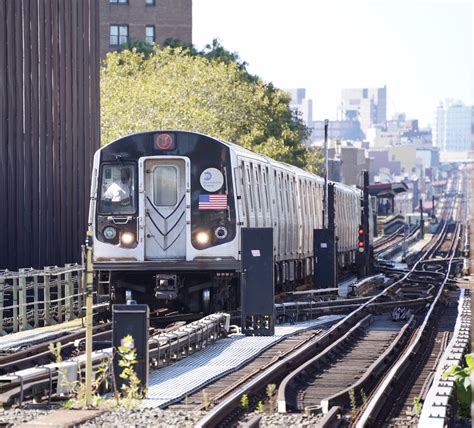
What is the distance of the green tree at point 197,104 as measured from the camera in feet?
180

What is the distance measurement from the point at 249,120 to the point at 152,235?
130 feet

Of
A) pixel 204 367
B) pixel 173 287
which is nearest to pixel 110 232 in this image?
pixel 173 287

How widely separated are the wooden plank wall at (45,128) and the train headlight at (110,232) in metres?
5.07

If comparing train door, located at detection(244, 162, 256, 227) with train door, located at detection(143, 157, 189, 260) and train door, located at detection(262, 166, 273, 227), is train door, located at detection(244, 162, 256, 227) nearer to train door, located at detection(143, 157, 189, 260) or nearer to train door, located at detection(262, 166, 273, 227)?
train door, located at detection(143, 157, 189, 260)

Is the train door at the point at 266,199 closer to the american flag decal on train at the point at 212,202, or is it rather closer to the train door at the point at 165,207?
the american flag decal on train at the point at 212,202

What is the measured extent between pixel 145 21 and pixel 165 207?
69057mm

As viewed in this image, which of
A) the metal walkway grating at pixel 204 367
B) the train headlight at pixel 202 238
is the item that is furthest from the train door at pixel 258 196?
the metal walkway grating at pixel 204 367

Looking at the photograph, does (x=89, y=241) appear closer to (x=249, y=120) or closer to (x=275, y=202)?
(x=275, y=202)

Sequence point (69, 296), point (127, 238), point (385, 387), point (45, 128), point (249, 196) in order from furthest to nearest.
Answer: point (45, 128) → point (69, 296) → point (249, 196) → point (127, 238) → point (385, 387)

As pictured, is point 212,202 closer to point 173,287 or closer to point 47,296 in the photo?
point 173,287

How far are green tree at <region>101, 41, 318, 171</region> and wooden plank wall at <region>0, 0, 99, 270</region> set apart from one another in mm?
20040

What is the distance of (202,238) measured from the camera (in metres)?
23.6

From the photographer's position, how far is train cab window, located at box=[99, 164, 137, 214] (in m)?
23.5

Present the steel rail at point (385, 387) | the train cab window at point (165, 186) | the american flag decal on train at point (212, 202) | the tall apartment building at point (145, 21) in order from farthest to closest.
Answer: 1. the tall apartment building at point (145, 21)
2. the train cab window at point (165, 186)
3. the american flag decal on train at point (212, 202)
4. the steel rail at point (385, 387)
